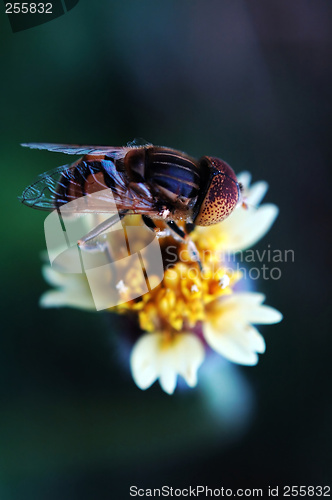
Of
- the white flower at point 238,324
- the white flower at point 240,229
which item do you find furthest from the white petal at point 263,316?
the white flower at point 240,229

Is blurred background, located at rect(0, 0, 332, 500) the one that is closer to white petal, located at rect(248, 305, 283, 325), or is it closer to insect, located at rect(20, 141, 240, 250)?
white petal, located at rect(248, 305, 283, 325)

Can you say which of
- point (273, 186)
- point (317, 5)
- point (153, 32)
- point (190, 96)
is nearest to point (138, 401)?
point (273, 186)

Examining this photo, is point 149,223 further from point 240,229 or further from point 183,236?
point 240,229

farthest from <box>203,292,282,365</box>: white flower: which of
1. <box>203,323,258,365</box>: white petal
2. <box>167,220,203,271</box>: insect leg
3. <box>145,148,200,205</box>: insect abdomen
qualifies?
<box>145,148,200,205</box>: insect abdomen

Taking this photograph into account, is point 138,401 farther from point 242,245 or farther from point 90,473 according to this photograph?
point 242,245

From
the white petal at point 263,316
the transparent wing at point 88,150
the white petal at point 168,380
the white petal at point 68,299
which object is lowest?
the white petal at point 168,380

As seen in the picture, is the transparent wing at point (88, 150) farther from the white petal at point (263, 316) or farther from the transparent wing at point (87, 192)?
the white petal at point (263, 316)
